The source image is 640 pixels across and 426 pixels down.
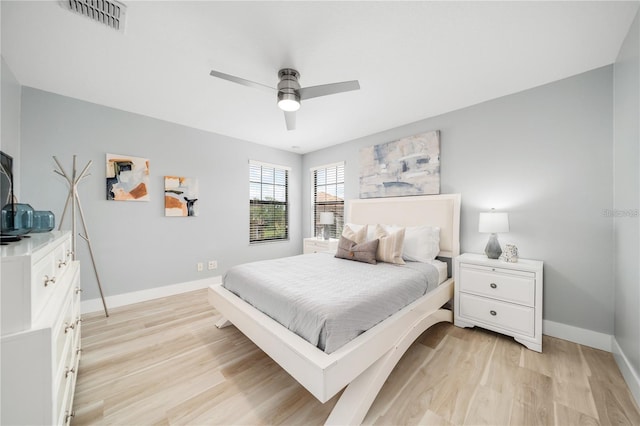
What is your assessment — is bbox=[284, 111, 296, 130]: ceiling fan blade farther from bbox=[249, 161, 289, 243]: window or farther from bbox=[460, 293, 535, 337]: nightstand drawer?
bbox=[460, 293, 535, 337]: nightstand drawer

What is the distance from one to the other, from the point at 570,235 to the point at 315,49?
9.47ft

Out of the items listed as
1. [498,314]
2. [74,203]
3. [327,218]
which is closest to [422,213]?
[498,314]

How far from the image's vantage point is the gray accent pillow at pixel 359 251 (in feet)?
8.82

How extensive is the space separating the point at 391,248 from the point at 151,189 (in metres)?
3.25

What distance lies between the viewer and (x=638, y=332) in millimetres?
1602

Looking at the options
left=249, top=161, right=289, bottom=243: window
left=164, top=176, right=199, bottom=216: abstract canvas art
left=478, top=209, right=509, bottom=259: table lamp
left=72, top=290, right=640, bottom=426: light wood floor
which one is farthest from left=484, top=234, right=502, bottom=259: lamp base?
left=164, top=176, right=199, bottom=216: abstract canvas art

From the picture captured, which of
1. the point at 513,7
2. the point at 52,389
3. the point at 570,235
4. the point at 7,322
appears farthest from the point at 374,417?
the point at 513,7

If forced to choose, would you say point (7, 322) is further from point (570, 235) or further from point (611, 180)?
point (611, 180)

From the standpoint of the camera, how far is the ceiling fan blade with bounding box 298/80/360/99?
1.88m

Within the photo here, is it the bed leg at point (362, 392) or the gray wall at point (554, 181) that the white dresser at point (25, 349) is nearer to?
the bed leg at point (362, 392)

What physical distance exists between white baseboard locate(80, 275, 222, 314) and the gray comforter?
1592 mm

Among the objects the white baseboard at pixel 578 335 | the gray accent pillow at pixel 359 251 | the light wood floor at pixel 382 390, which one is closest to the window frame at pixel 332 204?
the gray accent pillow at pixel 359 251

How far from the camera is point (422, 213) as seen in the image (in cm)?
322

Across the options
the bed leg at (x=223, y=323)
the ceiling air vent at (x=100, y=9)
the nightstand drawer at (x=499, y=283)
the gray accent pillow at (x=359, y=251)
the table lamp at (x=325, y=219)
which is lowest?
the bed leg at (x=223, y=323)
